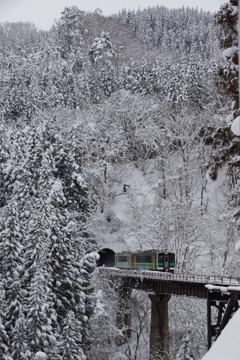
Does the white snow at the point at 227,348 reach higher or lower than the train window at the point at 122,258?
lower

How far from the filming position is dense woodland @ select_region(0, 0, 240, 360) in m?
33.9

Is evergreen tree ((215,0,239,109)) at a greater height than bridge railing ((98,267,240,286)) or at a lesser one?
greater

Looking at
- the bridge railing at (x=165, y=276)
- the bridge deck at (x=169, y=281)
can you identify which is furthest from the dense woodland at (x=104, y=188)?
the bridge deck at (x=169, y=281)

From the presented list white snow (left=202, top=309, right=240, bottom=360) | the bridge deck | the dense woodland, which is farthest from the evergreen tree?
the bridge deck

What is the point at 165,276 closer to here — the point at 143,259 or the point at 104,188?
the point at 143,259

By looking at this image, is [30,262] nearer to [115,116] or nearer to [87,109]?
[115,116]

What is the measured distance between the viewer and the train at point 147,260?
45.8 metres

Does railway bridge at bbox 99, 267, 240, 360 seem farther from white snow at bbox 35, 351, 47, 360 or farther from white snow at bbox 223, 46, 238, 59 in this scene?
white snow at bbox 223, 46, 238, 59

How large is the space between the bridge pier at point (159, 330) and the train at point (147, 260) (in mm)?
3404

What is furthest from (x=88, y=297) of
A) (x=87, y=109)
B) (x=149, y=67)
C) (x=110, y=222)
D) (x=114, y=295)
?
(x=149, y=67)

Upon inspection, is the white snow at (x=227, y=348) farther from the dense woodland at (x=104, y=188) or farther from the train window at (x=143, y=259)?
the train window at (x=143, y=259)

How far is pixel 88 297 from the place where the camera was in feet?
139

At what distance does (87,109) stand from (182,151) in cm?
2255

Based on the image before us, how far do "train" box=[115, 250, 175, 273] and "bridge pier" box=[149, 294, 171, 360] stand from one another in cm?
340
